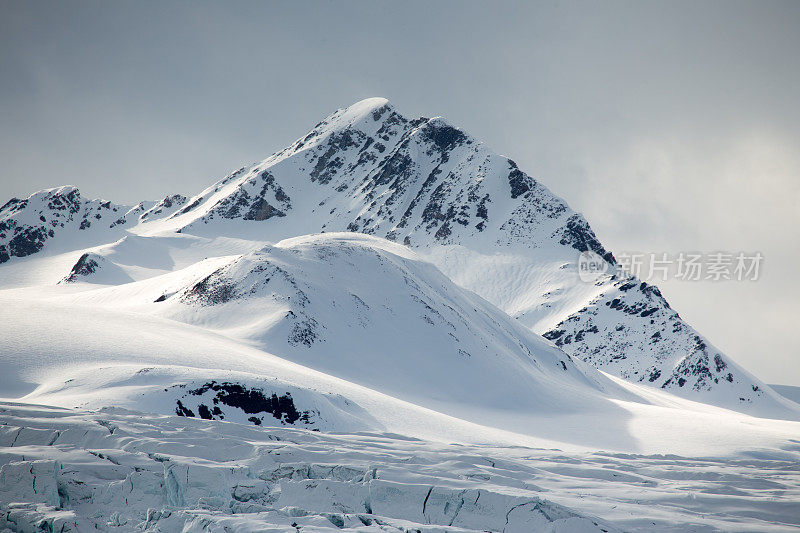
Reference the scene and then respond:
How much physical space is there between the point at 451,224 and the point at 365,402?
109 metres

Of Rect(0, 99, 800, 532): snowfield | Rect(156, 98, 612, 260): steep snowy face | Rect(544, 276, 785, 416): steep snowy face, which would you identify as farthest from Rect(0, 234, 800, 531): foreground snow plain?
Rect(156, 98, 612, 260): steep snowy face

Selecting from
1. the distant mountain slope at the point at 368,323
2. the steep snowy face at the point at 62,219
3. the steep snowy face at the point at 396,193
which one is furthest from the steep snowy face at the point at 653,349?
the steep snowy face at the point at 62,219

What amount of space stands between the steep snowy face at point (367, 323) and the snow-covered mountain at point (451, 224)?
55535mm

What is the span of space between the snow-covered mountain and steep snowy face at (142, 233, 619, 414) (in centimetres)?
5553

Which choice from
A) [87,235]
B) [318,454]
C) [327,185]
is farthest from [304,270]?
[87,235]

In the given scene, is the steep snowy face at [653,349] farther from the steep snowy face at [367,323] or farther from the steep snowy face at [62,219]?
the steep snowy face at [62,219]

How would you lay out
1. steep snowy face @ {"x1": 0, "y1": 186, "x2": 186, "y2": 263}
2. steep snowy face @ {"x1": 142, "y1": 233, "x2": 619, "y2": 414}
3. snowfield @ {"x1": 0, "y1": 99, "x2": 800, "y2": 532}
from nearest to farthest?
1. snowfield @ {"x1": 0, "y1": 99, "x2": 800, "y2": 532}
2. steep snowy face @ {"x1": 142, "y1": 233, "x2": 619, "y2": 414}
3. steep snowy face @ {"x1": 0, "y1": 186, "x2": 186, "y2": 263}

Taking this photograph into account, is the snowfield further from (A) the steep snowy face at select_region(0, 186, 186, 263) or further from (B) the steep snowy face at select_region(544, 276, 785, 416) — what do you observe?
(A) the steep snowy face at select_region(0, 186, 186, 263)

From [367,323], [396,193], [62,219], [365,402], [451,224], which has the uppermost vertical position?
[396,193]

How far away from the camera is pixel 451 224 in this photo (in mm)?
134125

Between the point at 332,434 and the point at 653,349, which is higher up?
the point at 653,349

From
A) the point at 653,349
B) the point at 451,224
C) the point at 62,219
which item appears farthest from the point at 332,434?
the point at 62,219

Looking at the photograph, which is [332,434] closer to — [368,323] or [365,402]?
[365,402]

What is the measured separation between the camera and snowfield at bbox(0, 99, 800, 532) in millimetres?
8328
